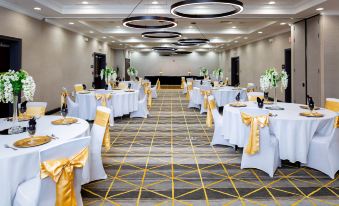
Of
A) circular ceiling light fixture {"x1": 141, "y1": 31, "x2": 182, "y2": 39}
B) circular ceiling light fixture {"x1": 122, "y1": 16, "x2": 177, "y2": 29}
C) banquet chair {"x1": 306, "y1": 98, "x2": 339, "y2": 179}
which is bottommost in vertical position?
banquet chair {"x1": 306, "y1": 98, "x2": 339, "y2": 179}

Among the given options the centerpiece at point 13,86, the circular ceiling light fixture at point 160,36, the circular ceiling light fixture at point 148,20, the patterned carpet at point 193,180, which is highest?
the circular ceiling light fixture at point 160,36

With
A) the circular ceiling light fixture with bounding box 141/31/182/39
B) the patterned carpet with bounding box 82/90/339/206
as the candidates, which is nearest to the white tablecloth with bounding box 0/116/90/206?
the patterned carpet with bounding box 82/90/339/206

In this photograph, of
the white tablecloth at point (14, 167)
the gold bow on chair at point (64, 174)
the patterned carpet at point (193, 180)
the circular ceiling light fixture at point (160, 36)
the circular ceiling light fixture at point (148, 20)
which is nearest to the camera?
the gold bow on chair at point (64, 174)

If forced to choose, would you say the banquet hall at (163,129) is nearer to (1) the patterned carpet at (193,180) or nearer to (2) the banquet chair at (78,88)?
(1) the patterned carpet at (193,180)

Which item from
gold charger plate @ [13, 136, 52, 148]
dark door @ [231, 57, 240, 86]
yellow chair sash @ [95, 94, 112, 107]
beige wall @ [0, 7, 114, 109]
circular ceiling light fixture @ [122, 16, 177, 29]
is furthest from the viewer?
dark door @ [231, 57, 240, 86]

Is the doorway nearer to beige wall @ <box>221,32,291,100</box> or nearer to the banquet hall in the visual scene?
the banquet hall

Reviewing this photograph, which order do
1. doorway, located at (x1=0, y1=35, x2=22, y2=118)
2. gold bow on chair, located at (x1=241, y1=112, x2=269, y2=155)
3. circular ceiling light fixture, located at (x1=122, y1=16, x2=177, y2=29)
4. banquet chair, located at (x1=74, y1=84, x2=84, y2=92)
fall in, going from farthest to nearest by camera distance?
1. banquet chair, located at (x1=74, y1=84, x2=84, y2=92)
2. doorway, located at (x1=0, y1=35, x2=22, y2=118)
3. circular ceiling light fixture, located at (x1=122, y1=16, x2=177, y2=29)
4. gold bow on chair, located at (x1=241, y1=112, x2=269, y2=155)

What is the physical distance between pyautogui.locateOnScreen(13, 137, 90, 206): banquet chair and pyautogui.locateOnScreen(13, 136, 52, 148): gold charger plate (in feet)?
1.06

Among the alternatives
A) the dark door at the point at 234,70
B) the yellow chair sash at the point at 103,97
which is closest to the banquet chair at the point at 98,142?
the yellow chair sash at the point at 103,97

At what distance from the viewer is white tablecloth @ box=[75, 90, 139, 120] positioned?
8031mm

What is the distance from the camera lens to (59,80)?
11102 millimetres

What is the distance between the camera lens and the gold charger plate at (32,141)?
8.70 ft

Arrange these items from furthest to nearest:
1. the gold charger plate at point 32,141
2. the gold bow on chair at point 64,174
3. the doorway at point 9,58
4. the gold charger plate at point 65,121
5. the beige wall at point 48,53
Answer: the beige wall at point 48,53 → the doorway at point 9,58 → the gold charger plate at point 65,121 → the gold charger plate at point 32,141 → the gold bow on chair at point 64,174

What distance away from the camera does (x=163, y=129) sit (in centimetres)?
752
